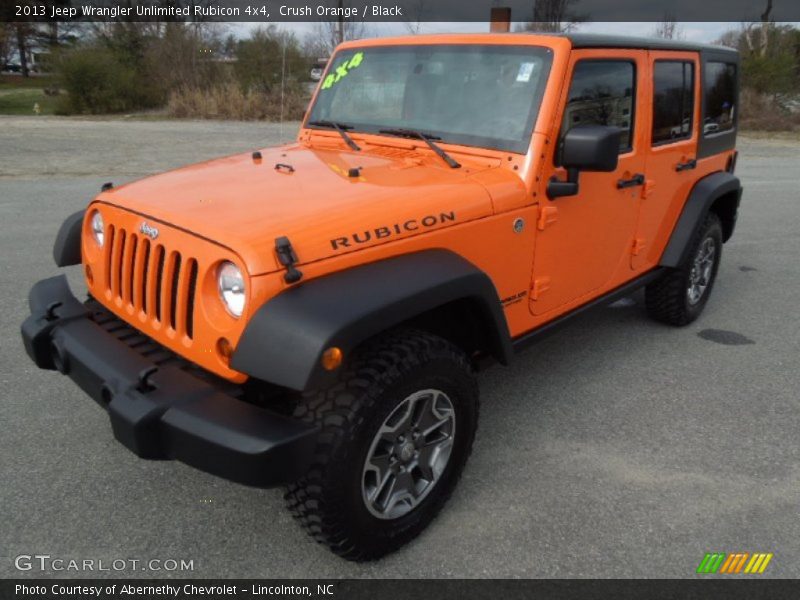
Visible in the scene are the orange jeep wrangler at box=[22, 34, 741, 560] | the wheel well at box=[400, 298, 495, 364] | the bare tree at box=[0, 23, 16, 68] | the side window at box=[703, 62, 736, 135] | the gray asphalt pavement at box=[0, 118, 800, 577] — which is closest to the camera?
the orange jeep wrangler at box=[22, 34, 741, 560]

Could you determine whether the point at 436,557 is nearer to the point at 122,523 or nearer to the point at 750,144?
the point at 122,523

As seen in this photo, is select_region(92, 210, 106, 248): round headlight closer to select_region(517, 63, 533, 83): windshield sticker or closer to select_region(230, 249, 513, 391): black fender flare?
select_region(230, 249, 513, 391): black fender flare

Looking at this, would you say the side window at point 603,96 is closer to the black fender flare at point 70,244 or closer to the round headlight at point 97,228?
the round headlight at point 97,228

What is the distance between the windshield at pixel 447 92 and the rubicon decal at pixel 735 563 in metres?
1.84

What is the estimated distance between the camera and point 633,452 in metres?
3.20

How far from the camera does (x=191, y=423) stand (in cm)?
A: 202

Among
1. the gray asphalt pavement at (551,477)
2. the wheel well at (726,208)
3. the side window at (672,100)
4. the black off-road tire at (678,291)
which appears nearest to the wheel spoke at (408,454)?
the gray asphalt pavement at (551,477)

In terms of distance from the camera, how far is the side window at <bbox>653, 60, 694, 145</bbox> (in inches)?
149

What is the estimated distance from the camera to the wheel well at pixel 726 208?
4820mm

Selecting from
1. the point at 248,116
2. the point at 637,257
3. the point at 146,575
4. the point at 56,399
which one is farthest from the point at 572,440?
the point at 248,116

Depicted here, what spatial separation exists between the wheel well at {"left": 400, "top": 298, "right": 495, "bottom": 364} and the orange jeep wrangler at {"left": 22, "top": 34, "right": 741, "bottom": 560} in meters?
0.01

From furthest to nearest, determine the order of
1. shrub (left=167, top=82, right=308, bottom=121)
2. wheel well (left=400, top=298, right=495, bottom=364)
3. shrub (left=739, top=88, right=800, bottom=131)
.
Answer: shrub (left=167, top=82, right=308, bottom=121) → shrub (left=739, top=88, right=800, bottom=131) → wheel well (left=400, top=298, right=495, bottom=364)

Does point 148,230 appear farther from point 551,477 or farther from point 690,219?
point 690,219

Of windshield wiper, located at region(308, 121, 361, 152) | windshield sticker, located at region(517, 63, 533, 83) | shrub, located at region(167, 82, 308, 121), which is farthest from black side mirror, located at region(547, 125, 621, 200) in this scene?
shrub, located at region(167, 82, 308, 121)
